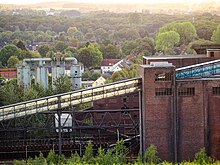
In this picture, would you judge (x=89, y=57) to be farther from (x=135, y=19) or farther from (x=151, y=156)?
(x=135, y=19)

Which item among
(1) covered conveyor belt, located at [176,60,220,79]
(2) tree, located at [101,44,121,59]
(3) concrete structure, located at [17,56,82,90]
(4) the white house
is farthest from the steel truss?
(2) tree, located at [101,44,121,59]

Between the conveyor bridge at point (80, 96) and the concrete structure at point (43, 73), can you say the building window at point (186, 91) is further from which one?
the concrete structure at point (43, 73)

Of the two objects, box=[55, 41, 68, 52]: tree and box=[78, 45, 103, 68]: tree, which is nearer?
box=[78, 45, 103, 68]: tree

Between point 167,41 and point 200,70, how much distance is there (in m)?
62.5

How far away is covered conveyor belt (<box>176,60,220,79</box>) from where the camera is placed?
27.6 m

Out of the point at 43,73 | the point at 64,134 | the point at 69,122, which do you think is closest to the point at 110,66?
the point at 43,73

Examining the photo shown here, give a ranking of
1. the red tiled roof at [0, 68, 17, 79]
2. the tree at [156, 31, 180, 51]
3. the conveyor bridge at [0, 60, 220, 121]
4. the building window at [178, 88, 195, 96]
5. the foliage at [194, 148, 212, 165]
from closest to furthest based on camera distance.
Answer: the foliage at [194, 148, 212, 165] < the building window at [178, 88, 195, 96] < the conveyor bridge at [0, 60, 220, 121] < the red tiled roof at [0, 68, 17, 79] < the tree at [156, 31, 180, 51]

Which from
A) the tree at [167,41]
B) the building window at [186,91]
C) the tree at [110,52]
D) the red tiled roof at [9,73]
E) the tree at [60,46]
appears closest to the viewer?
the building window at [186,91]

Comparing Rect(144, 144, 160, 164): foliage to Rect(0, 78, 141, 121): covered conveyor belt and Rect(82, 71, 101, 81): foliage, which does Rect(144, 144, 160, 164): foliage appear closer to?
Rect(0, 78, 141, 121): covered conveyor belt

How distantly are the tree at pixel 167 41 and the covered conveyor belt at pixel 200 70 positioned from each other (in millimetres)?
59692

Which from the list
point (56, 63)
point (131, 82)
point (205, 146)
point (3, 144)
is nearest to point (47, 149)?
point (3, 144)

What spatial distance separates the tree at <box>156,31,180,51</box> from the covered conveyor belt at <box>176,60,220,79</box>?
59.7 meters

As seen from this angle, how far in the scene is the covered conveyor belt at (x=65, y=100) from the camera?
91.5 feet

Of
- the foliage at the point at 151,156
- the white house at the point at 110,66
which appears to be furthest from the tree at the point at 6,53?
the foliage at the point at 151,156
